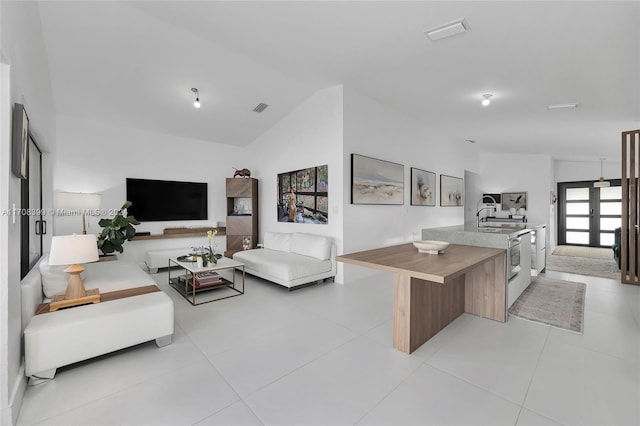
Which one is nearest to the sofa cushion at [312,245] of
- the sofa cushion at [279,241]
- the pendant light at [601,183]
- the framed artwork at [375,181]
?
the sofa cushion at [279,241]

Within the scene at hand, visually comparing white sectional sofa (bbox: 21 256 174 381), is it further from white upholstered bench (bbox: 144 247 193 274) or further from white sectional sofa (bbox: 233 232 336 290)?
white upholstered bench (bbox: 144 247 193 274)

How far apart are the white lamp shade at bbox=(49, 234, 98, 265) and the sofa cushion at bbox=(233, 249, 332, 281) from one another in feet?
6.97

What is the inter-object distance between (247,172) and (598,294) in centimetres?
615

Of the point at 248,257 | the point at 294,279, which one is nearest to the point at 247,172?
the point at 248,257

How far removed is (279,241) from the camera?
17.0 feet

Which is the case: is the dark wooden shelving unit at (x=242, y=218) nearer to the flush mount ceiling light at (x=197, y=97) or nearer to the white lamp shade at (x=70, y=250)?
the flush mount ceiling light at (x=197, y=97)

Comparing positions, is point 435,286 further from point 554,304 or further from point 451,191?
point 451,191

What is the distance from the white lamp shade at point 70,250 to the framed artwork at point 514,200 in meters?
9.46

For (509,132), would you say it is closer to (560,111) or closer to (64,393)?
(560,111)

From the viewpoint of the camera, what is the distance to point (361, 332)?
2686 mm

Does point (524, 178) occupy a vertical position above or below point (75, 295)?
above

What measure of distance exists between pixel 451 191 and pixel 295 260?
491 cm

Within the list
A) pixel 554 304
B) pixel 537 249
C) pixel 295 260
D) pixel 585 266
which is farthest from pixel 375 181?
pixel 585 266

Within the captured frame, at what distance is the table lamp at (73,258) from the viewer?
7.22ft
